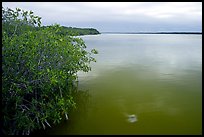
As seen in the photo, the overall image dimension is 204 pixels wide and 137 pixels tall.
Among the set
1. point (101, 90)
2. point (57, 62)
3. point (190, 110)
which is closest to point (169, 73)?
point (101, 90)

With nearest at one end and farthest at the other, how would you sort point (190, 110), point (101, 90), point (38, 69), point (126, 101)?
point (38, 69) → point (190, 110) → point (126, 101) → point (101, 90)

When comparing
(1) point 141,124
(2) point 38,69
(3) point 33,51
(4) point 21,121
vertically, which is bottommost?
(1) point 141,124

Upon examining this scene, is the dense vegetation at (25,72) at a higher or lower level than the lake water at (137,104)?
higher

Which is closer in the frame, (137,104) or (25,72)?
(25,72)

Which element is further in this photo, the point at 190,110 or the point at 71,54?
the point at 190,110

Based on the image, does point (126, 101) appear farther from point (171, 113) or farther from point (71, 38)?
point (71, 38)

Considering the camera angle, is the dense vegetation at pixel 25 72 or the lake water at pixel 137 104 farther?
the lake water at pixel 137 104

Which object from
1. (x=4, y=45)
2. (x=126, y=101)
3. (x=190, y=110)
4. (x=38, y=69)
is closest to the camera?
→ (x=4, y=45)

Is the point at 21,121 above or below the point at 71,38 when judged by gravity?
below

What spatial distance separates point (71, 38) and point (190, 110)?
7.30m

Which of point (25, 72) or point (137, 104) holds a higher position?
point (25, 72)

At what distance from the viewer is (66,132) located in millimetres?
10859

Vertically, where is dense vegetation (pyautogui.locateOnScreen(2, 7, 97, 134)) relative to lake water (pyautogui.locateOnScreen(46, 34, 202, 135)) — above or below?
above

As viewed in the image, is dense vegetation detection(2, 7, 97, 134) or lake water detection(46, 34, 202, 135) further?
lake water detection(46, 34, 202, 135)
